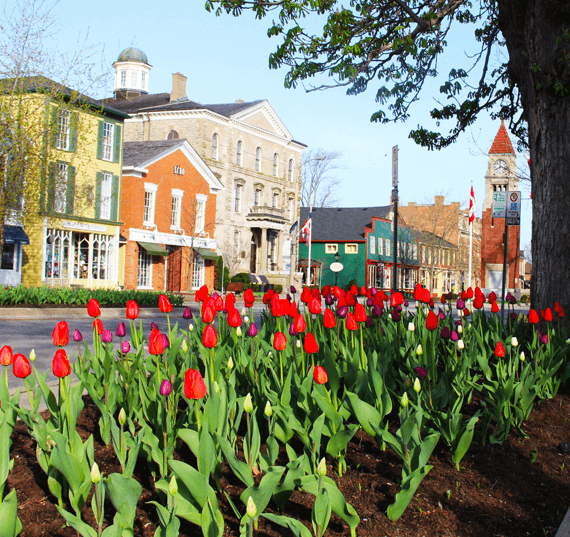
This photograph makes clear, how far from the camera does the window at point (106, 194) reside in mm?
31422

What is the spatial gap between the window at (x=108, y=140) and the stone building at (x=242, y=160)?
1267 cm

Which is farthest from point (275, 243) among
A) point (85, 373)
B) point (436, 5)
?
point (85, 373)

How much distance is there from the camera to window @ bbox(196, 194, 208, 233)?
125 feet

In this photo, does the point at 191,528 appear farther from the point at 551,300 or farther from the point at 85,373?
the point at 551,300

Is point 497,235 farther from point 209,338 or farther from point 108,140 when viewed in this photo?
point 209,338

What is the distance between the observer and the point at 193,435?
9.36 feet

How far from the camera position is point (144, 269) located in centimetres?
3491

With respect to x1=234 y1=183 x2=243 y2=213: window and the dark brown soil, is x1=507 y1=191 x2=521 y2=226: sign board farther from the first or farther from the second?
x1=234 y1=183 x2=243 y2=213: window

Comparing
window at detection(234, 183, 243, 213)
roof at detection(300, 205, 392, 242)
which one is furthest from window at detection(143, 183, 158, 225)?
roof at detection(300, 205, 392, 242)

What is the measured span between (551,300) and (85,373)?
4925 millimetres

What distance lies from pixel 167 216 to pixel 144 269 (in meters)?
3.47

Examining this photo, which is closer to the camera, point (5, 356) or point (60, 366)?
point (60, 366)

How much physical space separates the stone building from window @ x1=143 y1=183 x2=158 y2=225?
28.0 ft

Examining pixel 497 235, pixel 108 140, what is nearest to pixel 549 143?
pixel 108 140
